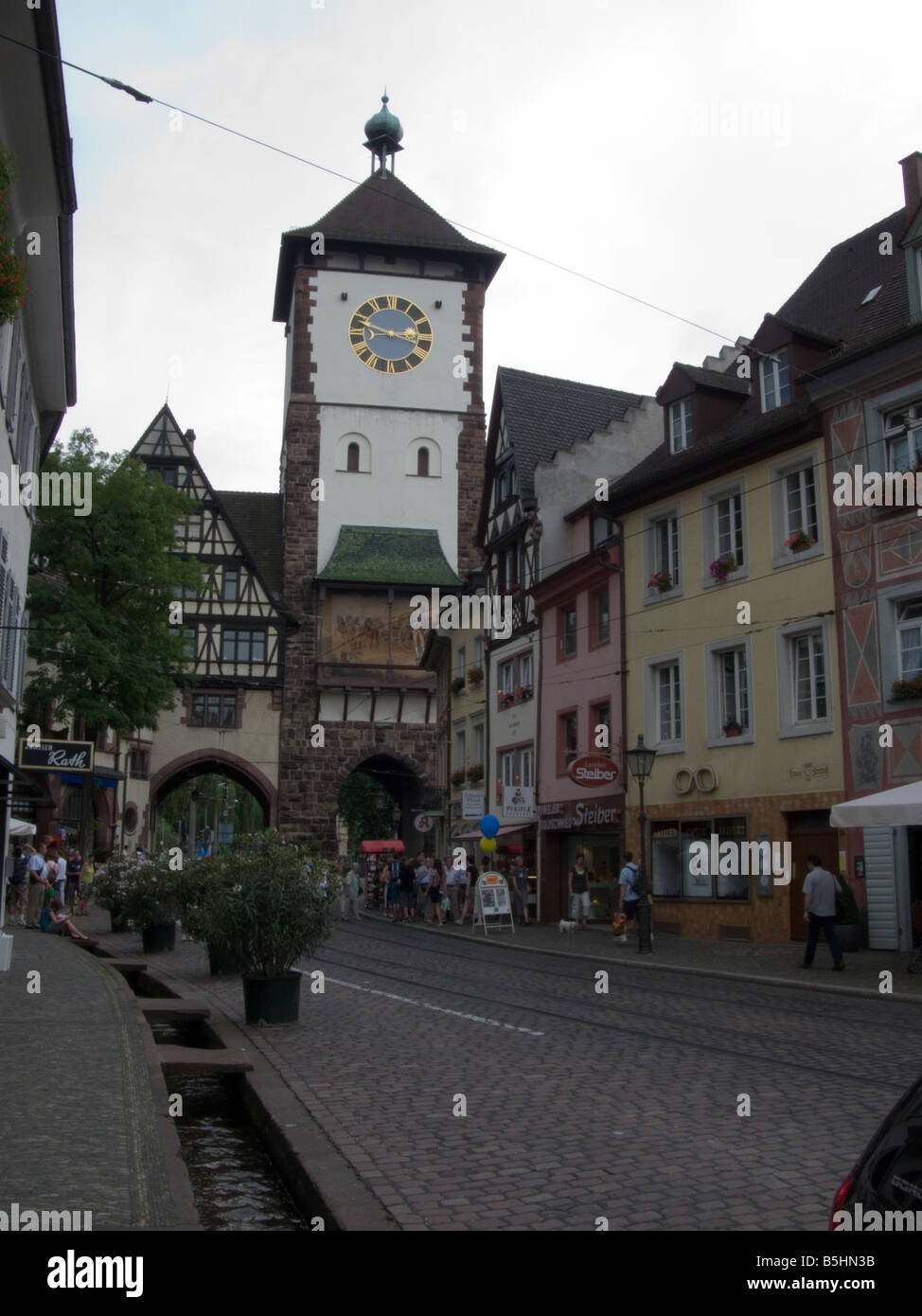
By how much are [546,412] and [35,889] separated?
1774 cm

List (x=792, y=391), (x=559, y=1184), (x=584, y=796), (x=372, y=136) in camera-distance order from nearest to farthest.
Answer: (x=559, y=1184) → (x=792, y=391) → (x=584, y=796) → (x=372, y=136)

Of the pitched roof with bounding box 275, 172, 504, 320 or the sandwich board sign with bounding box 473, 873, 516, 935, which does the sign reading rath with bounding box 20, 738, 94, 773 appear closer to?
the sandwich board sign with bounding box 473, 873, 516, 935

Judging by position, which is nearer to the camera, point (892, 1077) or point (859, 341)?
point (892, 1077)

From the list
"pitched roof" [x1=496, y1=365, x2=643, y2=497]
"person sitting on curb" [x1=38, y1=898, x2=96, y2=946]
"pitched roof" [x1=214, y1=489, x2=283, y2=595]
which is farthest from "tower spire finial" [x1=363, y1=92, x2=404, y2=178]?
"person sitting on curb" [x1=38, y1=898, x2=96, y2=946]

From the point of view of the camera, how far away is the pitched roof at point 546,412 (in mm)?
32000

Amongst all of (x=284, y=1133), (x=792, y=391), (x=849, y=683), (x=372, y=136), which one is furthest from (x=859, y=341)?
(x=372, y=136)

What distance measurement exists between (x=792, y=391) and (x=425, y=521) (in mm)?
29258

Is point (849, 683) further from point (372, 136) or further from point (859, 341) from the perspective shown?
point (372, 136)

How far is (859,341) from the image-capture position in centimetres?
2002

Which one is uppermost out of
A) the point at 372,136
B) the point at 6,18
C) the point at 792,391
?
→ the point at 372,136

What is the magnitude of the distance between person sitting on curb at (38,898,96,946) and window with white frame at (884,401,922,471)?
14929 mm

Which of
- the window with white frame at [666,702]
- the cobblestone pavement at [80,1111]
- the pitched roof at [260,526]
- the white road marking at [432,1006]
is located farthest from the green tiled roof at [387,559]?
the cobblestone pavement at [80,1111]

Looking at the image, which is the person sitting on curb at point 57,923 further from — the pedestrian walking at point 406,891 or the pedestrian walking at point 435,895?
the pedestrian walking at point 406,891

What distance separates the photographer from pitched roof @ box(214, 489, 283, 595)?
49.8 m
